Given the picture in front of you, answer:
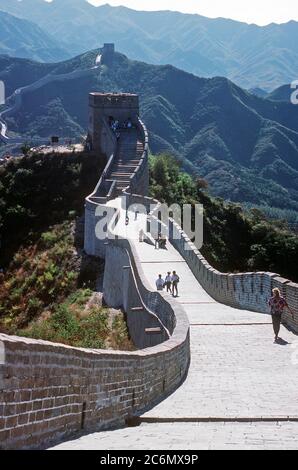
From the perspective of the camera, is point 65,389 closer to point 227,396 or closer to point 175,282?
point 227,396

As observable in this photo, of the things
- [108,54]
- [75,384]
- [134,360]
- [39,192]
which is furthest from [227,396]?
[108,54]

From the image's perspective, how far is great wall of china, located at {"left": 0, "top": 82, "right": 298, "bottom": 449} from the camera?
589 centimetres

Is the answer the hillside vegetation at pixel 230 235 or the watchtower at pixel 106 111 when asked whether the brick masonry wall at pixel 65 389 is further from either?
the hillside vegetation at pixel 230 235

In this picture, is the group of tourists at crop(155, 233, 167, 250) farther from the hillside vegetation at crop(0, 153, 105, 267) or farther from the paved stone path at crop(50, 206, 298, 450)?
the hillside vegetation at crop(0, 153, 105, 267)

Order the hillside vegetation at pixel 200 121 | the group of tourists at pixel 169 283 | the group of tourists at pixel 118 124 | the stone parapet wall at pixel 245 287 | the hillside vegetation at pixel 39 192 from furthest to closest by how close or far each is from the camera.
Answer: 1. the hillside vegetation at pixel 200 121
2. the group of tourists at pixel 118 124
3. the hillside vegetation at pixel 39 192
4. the group of tourists at pixel 169 283
5. the stone parapet wall at pixel 245 287

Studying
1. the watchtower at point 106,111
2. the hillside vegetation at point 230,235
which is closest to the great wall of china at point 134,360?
the watchtower at point 106,111

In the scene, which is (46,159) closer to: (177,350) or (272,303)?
(272,303)

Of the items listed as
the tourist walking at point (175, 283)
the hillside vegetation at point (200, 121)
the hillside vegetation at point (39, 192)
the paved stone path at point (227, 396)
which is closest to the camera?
the paved stone path at point (227, 396)

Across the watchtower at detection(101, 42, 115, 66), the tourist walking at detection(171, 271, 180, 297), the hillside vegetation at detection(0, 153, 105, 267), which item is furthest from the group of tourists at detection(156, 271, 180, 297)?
the watchtower at detection(101, 42, 115, 66)

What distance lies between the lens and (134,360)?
8.89 meters

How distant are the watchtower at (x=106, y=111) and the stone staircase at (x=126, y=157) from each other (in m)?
1.37

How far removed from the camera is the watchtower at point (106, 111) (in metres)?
46.1

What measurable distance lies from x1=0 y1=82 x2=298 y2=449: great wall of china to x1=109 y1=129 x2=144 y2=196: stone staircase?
29.3ft
